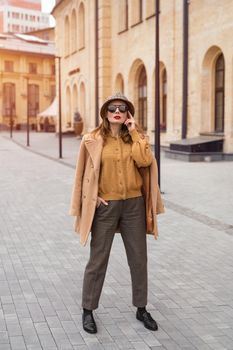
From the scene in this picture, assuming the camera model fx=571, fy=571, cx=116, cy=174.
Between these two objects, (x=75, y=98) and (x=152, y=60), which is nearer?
(x=152, y=60)

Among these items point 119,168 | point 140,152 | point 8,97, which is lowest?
point 119,168

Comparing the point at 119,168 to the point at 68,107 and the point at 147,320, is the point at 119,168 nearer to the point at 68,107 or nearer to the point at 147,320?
the point at 147,320

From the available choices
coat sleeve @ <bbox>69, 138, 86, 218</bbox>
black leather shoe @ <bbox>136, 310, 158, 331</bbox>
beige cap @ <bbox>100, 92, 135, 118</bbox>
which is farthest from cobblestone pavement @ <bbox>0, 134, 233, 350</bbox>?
beige cap @ <bbox>100, 92, 135, 118</bbox>

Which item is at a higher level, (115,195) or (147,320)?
(115,195)

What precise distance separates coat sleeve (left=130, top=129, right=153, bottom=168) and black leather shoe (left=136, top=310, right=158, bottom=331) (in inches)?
50.1

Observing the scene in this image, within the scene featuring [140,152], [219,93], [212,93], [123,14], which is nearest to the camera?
[140,152]

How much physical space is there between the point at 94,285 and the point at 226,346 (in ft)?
3.79

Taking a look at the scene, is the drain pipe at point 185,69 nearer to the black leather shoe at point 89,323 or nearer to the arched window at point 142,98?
the arched window at point 142,98

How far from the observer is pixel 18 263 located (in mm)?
6836

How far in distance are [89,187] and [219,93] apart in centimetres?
2134

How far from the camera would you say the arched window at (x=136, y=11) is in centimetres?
3322

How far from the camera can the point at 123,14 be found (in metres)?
35.6

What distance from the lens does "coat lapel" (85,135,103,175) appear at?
4.55 m

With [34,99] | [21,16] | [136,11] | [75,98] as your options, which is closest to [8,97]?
[34,99]
